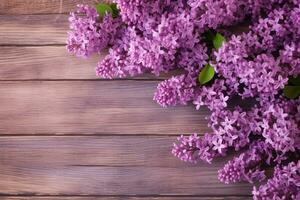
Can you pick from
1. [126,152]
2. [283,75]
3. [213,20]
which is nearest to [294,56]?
[283,75]

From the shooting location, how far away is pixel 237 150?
127cm

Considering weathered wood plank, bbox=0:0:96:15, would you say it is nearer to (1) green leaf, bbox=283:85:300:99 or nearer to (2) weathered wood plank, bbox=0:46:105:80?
(2) weathered wood plank, bbox=0:46:105:80

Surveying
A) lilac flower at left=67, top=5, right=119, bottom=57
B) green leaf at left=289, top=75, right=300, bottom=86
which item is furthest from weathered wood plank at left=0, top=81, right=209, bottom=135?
green leaf at left=289, top=75, right=300, bottom=86

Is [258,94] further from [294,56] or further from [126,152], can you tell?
[126,152]

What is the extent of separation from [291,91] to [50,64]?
23.6 inches

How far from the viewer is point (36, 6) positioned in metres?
1.37

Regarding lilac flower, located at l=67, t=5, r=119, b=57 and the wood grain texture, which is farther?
the wood grain texture

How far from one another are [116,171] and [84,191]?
0.09 metres

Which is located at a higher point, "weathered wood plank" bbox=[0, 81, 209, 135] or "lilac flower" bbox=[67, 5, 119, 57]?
"lilac flower" bbox=[67, 5, 119, 57]

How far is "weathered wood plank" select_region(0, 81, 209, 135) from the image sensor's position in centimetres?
132

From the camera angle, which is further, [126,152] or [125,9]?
[126,152]

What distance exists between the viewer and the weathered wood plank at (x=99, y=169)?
131cm

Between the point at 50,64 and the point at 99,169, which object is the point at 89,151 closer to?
the point at 99,169

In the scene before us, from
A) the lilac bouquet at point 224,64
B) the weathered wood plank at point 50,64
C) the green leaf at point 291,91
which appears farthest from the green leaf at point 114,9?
the green leaf at point 291,91
